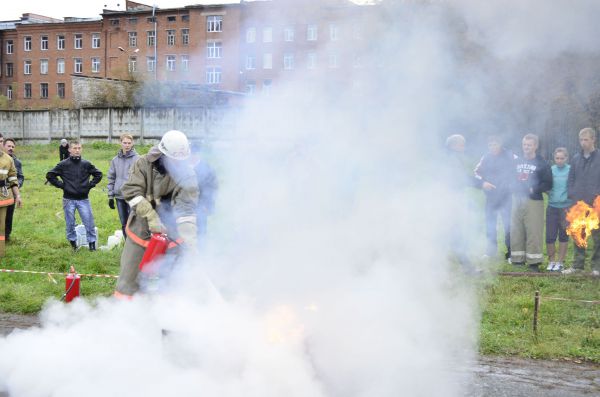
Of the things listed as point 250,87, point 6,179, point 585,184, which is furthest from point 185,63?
point 585,184

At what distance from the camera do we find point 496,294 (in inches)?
326

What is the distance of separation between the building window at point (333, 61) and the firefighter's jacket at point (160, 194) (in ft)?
6.05

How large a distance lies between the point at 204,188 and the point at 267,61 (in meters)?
2.70

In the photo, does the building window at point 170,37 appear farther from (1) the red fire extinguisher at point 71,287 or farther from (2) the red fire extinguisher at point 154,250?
(1) the red fire extinguisher at point 71,287

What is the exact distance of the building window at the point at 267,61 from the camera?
19.1 feet

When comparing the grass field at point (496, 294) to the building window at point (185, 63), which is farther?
the grass field at point (496, 294)

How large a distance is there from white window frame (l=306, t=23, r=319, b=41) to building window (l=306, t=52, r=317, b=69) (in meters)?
0.14

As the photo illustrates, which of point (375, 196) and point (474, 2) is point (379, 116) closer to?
point (375, 196)

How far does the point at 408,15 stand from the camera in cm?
536

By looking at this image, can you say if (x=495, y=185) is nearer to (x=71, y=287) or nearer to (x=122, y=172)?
(x=122, y=172)

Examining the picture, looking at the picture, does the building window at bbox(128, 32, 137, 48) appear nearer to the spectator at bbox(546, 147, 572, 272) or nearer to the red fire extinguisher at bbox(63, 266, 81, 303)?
the red fire extinguisher at bbox(63, 266, 81, 303)

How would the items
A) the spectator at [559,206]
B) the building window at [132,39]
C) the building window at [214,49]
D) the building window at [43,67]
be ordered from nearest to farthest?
1. the building window at [214,49]
2. the building window at [132,39]
3. the spectator at [559,206]
4. the building window at [43,67]

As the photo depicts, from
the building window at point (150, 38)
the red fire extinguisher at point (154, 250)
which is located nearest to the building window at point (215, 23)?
the building window at point (150, 38)

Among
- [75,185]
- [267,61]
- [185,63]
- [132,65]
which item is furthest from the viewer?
[75,185]
